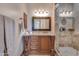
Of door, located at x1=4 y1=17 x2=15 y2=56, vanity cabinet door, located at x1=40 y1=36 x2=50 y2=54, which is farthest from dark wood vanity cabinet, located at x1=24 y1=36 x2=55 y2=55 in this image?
door, located at x1=4 y1=17 x2=15 y2=56

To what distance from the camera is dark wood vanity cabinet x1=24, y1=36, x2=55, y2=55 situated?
1.25m

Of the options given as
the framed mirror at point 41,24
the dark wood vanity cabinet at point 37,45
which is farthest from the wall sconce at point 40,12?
the dark wood vanity cabinet at point 37,45

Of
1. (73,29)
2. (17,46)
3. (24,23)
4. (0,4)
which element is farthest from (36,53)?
(0,4)

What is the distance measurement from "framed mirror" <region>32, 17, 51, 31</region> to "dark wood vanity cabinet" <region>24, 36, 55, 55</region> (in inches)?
3.1

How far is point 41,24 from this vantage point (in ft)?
4.27

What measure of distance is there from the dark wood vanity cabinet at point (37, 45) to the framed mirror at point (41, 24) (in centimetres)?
8

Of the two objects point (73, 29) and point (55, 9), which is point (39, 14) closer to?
point (55, 9)

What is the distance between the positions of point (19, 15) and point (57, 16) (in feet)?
1.08

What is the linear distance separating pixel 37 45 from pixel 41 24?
0.19 metres

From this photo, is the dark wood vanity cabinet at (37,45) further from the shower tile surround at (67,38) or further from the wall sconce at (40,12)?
the wall sconce at (40,12)

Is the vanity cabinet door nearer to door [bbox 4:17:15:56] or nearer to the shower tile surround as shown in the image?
the shower tile surround

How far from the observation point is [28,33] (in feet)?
4.13

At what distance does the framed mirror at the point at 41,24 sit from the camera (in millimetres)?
1271

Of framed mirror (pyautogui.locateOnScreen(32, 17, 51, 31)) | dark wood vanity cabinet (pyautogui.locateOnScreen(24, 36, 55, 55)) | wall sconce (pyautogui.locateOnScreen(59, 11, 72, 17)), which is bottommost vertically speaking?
dark wood vanity cabinet (pyautogui.locateOnScreen(24, 36, 55, 55))
